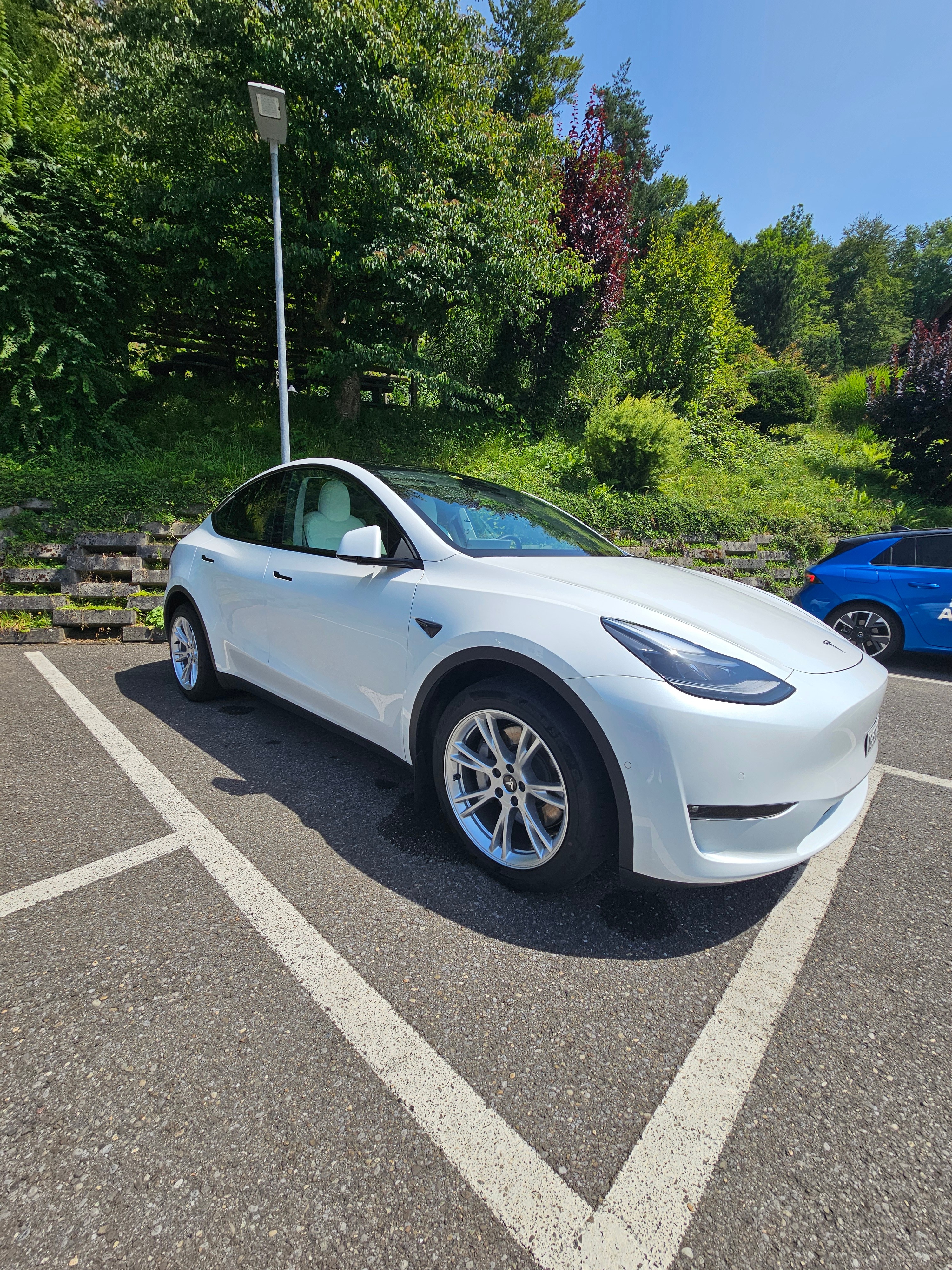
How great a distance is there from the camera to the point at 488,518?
2898 millimetres

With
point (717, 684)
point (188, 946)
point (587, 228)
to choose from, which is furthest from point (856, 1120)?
point (587, 228)

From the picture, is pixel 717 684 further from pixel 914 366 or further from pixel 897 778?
pixel 914 366

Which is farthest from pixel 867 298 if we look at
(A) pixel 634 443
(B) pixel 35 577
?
(B) pixel 35 577

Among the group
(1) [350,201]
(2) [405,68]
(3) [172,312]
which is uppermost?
(2) [405,68]

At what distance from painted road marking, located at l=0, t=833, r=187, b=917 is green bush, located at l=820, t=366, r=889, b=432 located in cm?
1961

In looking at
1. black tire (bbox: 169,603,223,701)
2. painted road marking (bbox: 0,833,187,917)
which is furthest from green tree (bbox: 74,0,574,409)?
painted road marking (bbox: 0,833,187,917)

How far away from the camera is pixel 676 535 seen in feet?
28.9

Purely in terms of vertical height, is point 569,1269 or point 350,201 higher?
point 350,201

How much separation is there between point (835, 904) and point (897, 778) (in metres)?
1.50

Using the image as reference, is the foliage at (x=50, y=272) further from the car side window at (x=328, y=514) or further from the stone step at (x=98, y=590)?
the car side window at (x=328, y=514)

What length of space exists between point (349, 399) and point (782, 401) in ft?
38.4

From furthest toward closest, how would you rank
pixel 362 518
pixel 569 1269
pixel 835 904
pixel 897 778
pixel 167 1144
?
pixel 897 778, pixel 362 518, pixel 835 904, pixel 167 1144, pixel 569 1269

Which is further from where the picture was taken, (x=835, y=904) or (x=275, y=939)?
(x=835, y=904)

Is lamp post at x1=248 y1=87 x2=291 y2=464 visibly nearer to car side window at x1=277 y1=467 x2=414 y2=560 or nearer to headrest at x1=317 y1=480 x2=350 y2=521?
car side window at x1=277 y1=467 x2=414 y2=560
